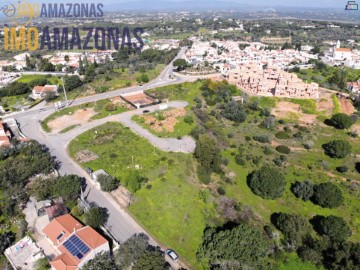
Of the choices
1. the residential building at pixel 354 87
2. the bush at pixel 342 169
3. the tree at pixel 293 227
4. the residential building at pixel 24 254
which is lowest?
the residential building at pixel 24 254

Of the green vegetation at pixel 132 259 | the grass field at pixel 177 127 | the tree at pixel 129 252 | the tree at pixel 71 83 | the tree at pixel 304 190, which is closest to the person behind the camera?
the green vegetation at pixel 132 259

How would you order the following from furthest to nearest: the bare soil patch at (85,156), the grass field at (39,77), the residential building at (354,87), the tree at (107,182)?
the grass field at (39,77)
the residential building at (354,87)
the bare soil patch at (85,156)
the tree at (107,182)

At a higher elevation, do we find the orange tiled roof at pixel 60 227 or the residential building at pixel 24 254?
the orange tiled roof at pixel 60 227

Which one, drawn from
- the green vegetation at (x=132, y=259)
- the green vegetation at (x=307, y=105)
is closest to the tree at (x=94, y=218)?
the green vegetation at (x=132, y=259)

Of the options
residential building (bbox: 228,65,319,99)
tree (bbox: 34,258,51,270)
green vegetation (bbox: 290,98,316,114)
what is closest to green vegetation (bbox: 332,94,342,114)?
residential building (bbox: 228,65,319,99)

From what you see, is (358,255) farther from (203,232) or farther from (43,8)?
(43,8)

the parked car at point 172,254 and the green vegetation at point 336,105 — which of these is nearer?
the parked car at point 172,254

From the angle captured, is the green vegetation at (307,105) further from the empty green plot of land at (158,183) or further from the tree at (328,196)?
the empty green plot of land at (158,183)

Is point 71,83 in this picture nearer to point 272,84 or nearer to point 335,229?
point 272,84
